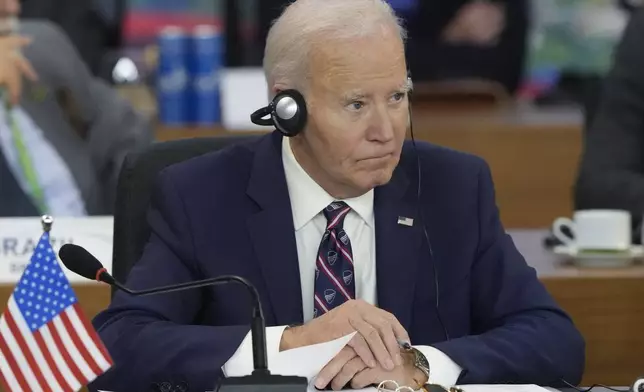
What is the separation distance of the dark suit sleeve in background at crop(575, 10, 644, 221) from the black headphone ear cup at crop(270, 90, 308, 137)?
1.57 meters

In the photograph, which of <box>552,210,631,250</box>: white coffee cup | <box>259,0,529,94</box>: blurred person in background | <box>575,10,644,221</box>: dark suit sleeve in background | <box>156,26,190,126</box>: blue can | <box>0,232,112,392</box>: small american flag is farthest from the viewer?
<box>259,0,529,94</box>: blurred person in background

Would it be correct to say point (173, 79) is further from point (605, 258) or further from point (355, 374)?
point (355, 374)

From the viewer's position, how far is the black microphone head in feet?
6.64

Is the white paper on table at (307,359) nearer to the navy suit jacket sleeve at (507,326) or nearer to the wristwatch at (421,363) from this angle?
the wristwatch at (421,363)

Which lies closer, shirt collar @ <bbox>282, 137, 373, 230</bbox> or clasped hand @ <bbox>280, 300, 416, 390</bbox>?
clasped hand @ <bbox>280, 300, 416, 390</bbox>

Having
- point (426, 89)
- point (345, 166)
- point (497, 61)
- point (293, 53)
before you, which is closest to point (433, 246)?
point (345, 166)

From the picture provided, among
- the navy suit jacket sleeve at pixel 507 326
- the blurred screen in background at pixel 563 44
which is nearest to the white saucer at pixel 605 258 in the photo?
the navy suit jacket sleeve at pixel 507 326

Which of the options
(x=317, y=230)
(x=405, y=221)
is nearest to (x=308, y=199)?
(x=317, y=230)

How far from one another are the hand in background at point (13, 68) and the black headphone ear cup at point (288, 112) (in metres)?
2.24

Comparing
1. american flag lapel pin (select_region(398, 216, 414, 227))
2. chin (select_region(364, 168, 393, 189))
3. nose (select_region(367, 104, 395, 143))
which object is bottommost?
american flag lapel pin (select_region(398, 216, 414, 227))

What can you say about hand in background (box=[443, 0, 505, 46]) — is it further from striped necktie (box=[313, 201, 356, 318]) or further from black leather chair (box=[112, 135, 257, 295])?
striped necktie (box=[313, 201, 356, 318])

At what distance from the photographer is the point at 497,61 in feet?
24.8

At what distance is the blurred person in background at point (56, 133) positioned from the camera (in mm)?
4426

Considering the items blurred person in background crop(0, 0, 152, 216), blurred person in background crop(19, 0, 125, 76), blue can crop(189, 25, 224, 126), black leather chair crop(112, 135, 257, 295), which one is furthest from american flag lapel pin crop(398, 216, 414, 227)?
blurred person in background crop(19, 0, 125, 76)
